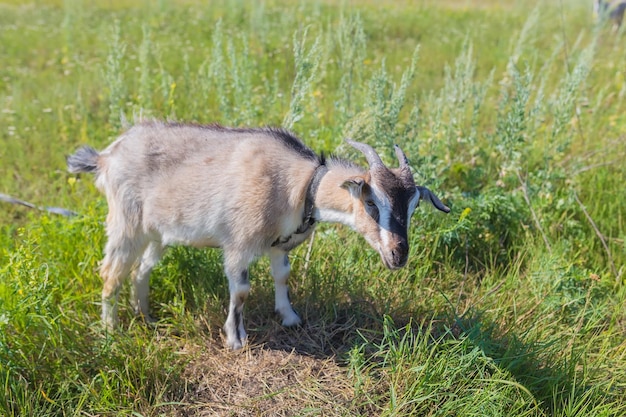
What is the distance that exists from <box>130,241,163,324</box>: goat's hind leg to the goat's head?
1465mm

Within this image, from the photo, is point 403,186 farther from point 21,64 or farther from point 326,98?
point 21,64

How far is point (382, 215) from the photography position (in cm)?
313

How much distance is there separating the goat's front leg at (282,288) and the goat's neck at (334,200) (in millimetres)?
481

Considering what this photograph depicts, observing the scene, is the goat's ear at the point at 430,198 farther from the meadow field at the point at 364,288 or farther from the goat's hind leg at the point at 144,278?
the goat's hind leg at the point at 144,278

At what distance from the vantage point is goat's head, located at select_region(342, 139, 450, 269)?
122 inches

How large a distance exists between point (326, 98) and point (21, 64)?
4.97 metres

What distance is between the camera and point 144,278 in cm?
400

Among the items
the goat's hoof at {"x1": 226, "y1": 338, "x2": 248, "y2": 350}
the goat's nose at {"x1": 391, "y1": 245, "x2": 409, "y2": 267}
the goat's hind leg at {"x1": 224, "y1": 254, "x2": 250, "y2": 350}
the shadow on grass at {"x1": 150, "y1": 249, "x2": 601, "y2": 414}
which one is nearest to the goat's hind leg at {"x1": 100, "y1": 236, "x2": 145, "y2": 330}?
the shadow on grass at {"x1": 150, "y1": 249, "x2": 601, "y2": 414}

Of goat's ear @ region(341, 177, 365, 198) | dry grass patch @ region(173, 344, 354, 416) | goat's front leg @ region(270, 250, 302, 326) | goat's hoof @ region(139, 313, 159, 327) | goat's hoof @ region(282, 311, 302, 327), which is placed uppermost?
goat's ear @ region(341, 177, 365, 198)

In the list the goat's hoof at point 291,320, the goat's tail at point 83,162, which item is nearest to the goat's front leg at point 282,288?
the goat's hoof at point 291,320

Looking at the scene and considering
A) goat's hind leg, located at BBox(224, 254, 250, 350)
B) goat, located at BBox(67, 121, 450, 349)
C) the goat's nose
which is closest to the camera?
the goat's nose

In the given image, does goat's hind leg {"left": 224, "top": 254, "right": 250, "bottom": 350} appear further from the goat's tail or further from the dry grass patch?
the goat's tail

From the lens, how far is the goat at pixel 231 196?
→ 3389 millimetres

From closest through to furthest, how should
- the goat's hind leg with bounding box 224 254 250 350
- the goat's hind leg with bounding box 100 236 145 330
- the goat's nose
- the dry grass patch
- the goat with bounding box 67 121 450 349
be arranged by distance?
the goat's nose, the dry grass patch, the goat with bounding box 67 121 450 349, the goat's hind leg with bounding box 224 254 250 350, the goat's hind leg with bounding box 100 236 145 330
